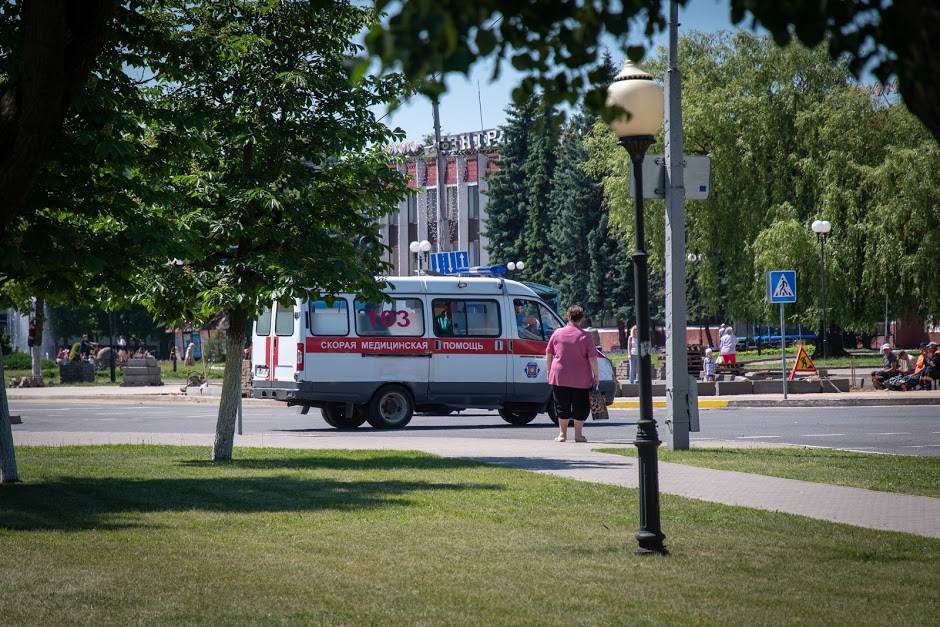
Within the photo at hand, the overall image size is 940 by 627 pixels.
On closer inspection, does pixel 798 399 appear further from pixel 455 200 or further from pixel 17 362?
pixel 455 200

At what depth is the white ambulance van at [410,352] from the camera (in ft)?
70.4

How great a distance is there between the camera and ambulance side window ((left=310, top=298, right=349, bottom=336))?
2155 centimetres

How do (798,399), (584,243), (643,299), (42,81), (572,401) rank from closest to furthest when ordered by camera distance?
(42,81) < (643,299) < (572,401) < (798,399) < (584,243)

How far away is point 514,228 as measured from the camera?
7106 cm

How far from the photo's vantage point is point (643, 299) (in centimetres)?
767

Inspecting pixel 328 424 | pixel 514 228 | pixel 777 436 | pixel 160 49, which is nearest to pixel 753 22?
pixel 160 49

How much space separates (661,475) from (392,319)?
1065cm

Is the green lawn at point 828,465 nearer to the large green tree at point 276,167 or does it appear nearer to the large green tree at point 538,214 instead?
the large green tree at point 276,167

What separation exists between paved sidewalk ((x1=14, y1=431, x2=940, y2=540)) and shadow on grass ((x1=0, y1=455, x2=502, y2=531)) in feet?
5.42

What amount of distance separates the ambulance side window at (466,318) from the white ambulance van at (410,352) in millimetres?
19

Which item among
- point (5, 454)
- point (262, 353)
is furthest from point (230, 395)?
point (262, 353)

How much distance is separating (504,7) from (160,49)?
26.6ft

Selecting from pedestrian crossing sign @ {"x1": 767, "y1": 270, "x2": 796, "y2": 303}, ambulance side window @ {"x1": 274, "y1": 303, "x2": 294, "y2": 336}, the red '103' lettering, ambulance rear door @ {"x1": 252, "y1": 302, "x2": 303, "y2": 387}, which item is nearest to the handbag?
the red '103' lettering

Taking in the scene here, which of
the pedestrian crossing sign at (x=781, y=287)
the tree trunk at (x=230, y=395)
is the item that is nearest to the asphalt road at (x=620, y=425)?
the pedestrian crossing sign at (x=781, y=287)
